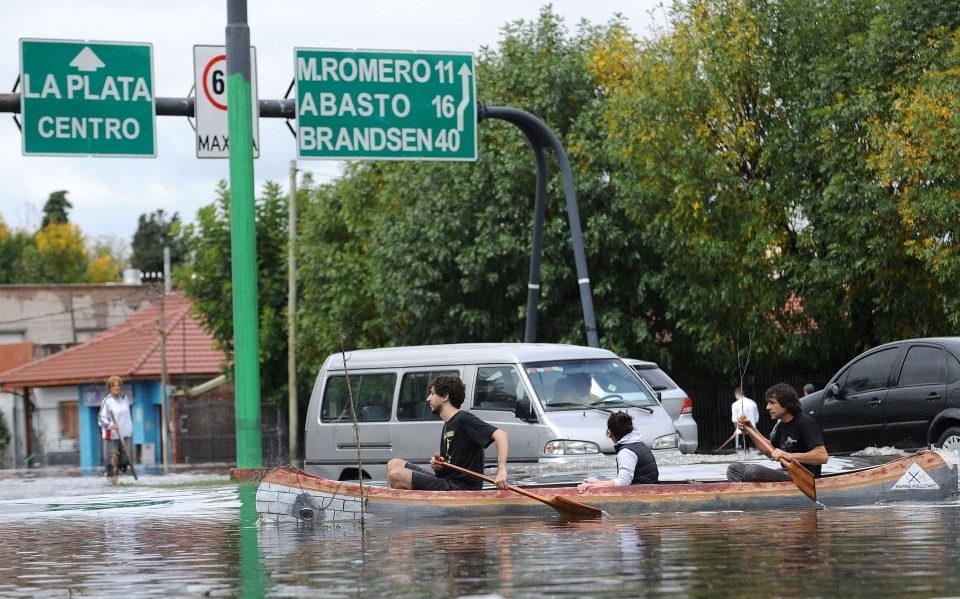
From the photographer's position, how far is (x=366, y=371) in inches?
752

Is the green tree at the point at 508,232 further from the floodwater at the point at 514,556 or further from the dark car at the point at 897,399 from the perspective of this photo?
A: the floodwater at the point at 514,556

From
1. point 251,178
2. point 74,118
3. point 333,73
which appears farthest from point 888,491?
point 74,118

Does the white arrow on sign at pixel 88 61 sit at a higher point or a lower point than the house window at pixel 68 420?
higher

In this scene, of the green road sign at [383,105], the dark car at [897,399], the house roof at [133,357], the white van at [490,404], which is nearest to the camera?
the white van at [490,404]

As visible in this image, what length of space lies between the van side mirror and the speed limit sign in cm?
521

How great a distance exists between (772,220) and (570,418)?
13568 mm

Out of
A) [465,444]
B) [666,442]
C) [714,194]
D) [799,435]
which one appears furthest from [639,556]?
[714,194]

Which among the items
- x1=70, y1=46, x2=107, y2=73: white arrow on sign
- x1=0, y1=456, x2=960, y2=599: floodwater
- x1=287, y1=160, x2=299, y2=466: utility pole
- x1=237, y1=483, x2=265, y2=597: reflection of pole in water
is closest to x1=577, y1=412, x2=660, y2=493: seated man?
x1=0, y1=456, x2=960, y2=599: floodwater

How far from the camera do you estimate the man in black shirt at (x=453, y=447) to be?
43.9 ft

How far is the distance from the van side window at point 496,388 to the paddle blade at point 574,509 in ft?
15.2

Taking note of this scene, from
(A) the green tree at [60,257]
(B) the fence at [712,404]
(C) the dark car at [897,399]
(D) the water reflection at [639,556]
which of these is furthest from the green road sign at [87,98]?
(A) the green tree at [60,257]

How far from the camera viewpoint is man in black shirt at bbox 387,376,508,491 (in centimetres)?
1338

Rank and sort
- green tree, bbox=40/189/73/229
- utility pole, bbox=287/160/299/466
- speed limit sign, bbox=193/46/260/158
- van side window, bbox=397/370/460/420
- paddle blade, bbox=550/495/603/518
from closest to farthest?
paddle blade, bbox=550/495/603/518
van side window, bbox=397/370/460/420
speed limit sign, bbox=193/46/260/158
utility pole, bbox=287/160/299/466
green tree, bbox=40/189/73/229

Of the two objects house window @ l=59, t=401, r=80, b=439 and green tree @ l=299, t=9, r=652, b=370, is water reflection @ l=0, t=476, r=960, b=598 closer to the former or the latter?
green tree @ l=299, t=9, r=652, b=370
